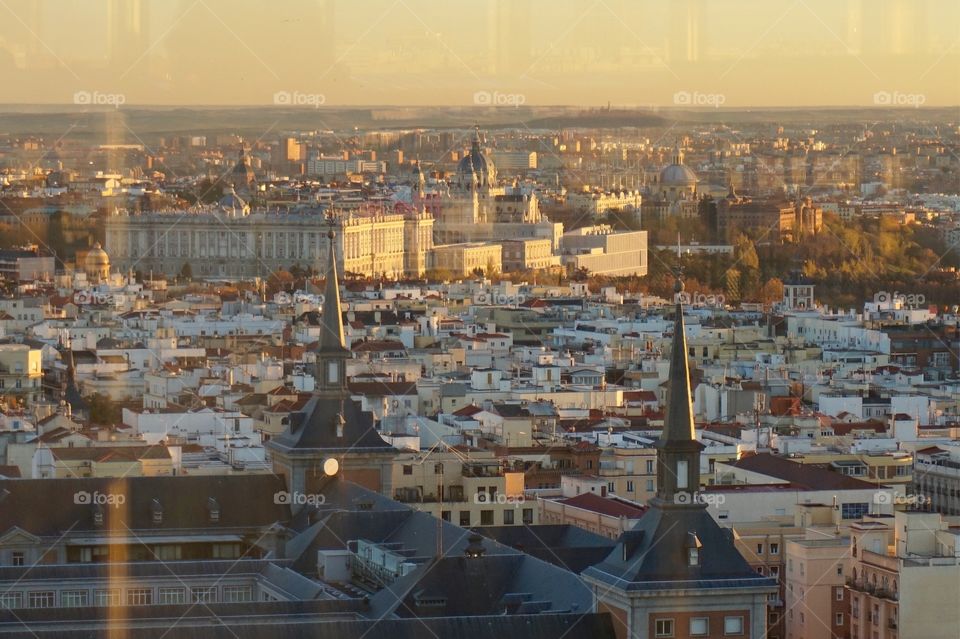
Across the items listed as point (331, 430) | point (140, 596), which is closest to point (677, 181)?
point (331, 430)

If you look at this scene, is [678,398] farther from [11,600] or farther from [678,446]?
[11,600]

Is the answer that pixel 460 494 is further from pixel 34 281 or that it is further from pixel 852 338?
pixel 34 281

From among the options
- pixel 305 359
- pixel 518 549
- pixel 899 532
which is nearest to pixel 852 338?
pixel 305 359

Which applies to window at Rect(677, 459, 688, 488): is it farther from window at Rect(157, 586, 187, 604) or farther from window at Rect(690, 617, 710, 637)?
window at Rect(157, 586, 187, 604)

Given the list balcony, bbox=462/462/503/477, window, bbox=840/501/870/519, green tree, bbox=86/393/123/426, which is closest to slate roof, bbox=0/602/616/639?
window, bbox=840/501/870/519

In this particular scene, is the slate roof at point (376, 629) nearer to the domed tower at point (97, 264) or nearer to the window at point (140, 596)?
the window at point (140, 596)
